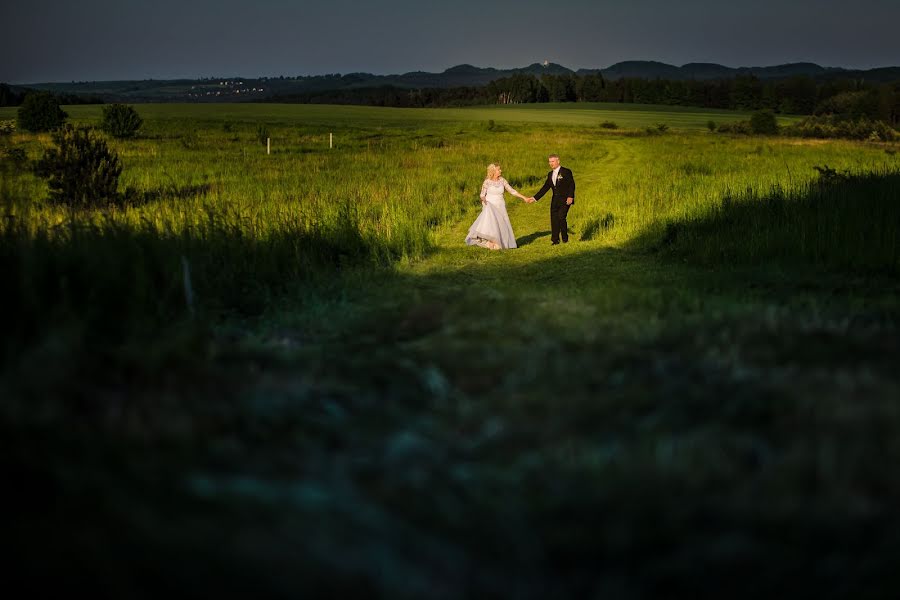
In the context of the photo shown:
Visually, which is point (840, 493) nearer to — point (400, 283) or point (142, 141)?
point (400, 283)

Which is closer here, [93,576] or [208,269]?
[93,576]

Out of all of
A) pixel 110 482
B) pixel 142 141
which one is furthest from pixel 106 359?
pixel 142 141

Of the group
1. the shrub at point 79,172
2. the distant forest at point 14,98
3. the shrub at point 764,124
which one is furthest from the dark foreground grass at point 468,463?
the distant forest at point 14,98

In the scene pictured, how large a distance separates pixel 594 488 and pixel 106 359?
127 inches

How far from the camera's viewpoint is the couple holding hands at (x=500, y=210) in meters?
14.4

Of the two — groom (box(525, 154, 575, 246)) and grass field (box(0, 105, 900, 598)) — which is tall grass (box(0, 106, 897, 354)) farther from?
groom (box(525, 154, 575, 246))

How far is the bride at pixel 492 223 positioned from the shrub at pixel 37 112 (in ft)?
149

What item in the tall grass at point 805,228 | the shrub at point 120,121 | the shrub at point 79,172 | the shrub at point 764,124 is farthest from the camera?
the shrub at point 764,124

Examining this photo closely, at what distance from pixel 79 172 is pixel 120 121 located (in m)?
33.0

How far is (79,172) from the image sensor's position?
61.2 ft

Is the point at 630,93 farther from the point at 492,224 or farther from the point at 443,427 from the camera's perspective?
the point at 443,427

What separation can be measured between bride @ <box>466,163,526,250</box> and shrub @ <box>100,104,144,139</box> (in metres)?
40.9

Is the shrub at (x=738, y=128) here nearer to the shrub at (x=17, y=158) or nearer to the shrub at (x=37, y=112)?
the shrub at (x=37, y=112)

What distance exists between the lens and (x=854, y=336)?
5.80 metres
